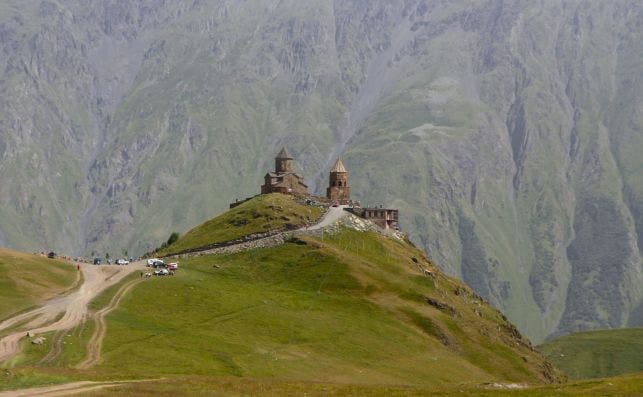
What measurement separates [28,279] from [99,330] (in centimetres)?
2786

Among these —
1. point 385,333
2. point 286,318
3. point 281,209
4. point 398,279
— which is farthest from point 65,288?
point 281,209

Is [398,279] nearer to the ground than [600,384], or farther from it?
farther from it

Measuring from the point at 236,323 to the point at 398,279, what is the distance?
47005 mm

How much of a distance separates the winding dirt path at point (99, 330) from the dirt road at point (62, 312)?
6.96 ft

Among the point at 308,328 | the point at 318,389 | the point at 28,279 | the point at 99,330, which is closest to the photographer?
the point at 318,389

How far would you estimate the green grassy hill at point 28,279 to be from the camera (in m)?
123

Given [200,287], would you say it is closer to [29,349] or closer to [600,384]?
[29,349]

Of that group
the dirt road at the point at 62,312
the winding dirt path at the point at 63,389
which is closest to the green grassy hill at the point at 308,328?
the dirt road at the point at 62,312

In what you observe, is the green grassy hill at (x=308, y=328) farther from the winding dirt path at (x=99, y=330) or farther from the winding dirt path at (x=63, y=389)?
the winding dirt path at (x=63, y=389)

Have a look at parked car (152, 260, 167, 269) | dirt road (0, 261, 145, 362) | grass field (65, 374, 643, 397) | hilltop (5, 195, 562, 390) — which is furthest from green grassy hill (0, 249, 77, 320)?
grass field (65, 374, 643, 397)

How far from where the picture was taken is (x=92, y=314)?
119m

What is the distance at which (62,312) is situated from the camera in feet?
388

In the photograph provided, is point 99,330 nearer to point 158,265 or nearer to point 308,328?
point 308,328

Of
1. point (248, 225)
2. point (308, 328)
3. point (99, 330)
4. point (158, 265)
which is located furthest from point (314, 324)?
point (248, 225)
